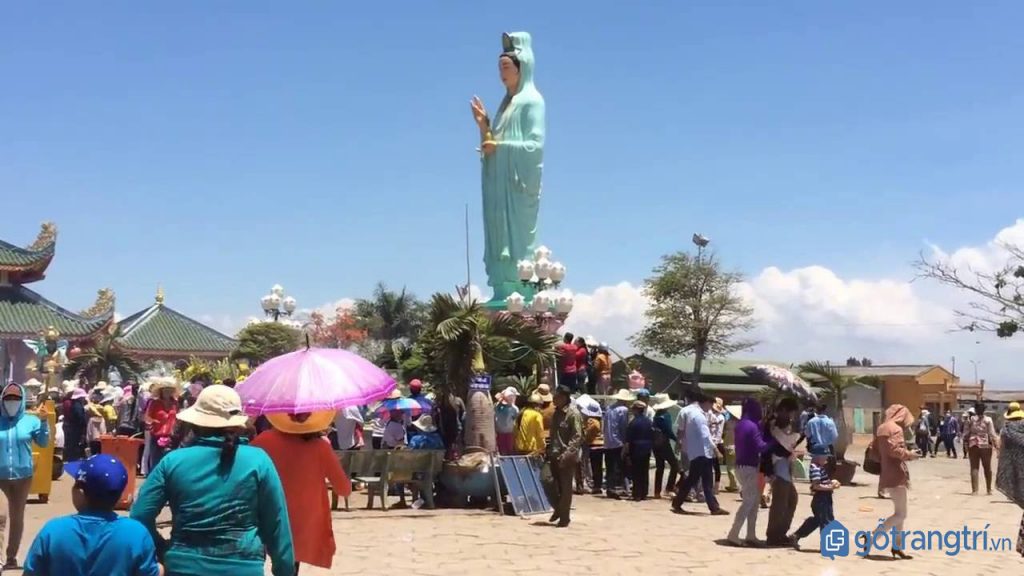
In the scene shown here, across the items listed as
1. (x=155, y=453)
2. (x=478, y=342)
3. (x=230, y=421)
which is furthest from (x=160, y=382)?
(x=230, y=421)

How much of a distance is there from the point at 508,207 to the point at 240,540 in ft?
75.6

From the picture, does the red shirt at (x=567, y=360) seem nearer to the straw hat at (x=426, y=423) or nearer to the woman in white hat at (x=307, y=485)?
the straw hat at (x=426, y=423)

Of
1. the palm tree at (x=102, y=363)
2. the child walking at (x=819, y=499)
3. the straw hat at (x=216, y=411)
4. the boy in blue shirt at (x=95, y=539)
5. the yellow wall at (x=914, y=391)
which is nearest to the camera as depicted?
the boy in blue shirt at (x=95, y=539)

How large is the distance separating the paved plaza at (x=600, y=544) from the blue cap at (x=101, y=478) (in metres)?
4.64

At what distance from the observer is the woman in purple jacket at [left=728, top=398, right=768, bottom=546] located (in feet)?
31.8

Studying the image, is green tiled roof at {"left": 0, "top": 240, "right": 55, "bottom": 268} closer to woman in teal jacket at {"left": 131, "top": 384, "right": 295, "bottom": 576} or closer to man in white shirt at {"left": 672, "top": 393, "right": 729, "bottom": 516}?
man in white shirt at {"left": 672, "top": 393, "right": 729, "bottom": 516}

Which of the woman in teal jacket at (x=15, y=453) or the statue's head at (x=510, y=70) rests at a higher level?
the statue's head at (x=510, y=70)

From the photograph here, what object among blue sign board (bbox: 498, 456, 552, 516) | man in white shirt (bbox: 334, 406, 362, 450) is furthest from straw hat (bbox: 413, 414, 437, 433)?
blue sign board (bbox: 498, 456, 552, 516)

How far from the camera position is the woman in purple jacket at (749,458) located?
9.68 m

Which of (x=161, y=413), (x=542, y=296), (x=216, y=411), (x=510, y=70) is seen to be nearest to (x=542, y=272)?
(x=542, y=296)

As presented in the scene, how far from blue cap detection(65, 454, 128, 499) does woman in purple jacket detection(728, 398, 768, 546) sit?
6817 millimetres

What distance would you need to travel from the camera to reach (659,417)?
1436 cm

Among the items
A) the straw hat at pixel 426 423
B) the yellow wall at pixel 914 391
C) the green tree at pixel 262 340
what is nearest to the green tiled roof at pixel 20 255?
the green tree at pixel 262 340

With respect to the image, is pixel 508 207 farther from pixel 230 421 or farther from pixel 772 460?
pixel 230 421
